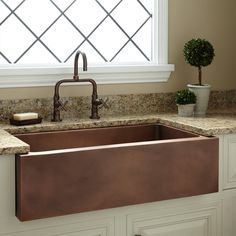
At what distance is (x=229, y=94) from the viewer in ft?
10.6

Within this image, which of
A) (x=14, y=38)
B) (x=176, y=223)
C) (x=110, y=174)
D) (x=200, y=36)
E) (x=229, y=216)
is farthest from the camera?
(x=200, y=36)

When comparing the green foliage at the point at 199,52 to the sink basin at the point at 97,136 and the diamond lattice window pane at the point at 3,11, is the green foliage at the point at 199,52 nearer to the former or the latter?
the sink basin at the point at 97,136

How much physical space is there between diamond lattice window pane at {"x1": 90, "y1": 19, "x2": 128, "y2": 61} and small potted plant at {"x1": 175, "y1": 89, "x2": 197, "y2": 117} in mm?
465

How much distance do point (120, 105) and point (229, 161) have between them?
2.47 ft

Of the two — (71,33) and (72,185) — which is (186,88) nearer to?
(71,33)

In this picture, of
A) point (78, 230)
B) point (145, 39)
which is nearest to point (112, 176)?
point (78, 230)

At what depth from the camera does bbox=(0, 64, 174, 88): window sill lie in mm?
2688

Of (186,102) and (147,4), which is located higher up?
(147,4)

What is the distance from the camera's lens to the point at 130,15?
10.0 ft

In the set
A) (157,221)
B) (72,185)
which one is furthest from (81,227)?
(157,221)

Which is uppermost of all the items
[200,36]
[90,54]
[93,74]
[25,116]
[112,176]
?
[200,36]

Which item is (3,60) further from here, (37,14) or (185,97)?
(185,97)

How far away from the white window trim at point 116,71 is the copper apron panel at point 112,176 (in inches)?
29.7

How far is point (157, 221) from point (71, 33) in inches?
46.2
